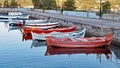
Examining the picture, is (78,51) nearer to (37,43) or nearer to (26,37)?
(37,43)

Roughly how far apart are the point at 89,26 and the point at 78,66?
20.6m

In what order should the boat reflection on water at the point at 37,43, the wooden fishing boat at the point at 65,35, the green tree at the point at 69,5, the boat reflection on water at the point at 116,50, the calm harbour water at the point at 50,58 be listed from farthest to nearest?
1. the green tree at the point at 69,5
2. the wooden fishing boat at the point at 65,35
3. the boat reflection on water at the point at 37,43
4. the boat reflection on water at the point at 116,50
5. the calm harbour water at the point at 50,58

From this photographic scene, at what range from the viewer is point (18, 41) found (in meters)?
44.1

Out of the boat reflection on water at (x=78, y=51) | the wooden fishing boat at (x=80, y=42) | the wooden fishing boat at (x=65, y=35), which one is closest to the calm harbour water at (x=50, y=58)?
the boat reflection on water at (x=78, y=51)

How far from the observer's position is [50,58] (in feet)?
105

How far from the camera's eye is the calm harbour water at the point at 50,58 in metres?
28.6

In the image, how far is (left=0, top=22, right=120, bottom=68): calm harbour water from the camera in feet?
94.0

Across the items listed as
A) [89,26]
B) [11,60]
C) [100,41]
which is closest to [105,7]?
[89,26]

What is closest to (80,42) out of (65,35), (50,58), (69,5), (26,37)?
(50,58)

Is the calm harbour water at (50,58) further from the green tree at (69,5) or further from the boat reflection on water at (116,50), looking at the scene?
the green tree at (69,5)

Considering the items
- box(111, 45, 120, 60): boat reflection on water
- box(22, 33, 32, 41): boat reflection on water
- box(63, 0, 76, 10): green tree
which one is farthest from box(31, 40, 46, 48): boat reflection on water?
box(63, 0, 76, 10): green tree

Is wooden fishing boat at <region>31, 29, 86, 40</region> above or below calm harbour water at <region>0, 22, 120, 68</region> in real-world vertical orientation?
above

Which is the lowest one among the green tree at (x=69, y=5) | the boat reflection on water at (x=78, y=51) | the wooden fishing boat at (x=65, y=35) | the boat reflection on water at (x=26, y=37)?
the boat reflection on water at (x=26, y=37)

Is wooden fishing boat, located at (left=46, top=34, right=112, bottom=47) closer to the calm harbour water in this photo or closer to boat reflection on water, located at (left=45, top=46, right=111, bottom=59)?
boat reflection on water, located at (left=45, top=46, right=111, bottom=59)
